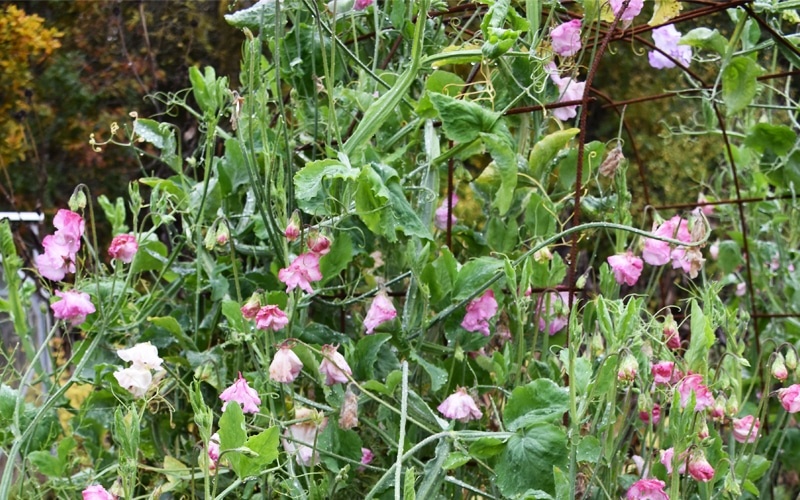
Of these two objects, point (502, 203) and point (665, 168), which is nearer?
point (502, 203)

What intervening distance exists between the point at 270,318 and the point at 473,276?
29cm

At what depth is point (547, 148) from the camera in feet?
4.44

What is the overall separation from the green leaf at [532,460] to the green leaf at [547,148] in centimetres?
43

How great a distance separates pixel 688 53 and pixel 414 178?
2.06 feet

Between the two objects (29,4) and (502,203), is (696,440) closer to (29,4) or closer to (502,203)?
(502,203)

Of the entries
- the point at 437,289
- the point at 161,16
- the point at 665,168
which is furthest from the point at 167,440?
the point at 665,168

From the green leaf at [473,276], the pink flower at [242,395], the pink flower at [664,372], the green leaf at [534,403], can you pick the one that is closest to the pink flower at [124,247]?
the pink flower at [242,395]

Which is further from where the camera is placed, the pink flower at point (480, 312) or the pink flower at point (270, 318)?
the pink flower at point (480, 312)

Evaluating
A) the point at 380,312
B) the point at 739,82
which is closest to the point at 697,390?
the point at 380,312

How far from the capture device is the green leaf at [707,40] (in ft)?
4.89

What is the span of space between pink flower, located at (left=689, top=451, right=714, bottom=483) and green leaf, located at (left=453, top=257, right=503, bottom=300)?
34cm

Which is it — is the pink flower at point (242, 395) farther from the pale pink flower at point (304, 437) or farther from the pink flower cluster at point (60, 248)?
the pink flower cluster at point (60, 248)

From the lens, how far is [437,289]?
1.24m

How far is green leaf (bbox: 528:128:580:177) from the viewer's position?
1.34m
